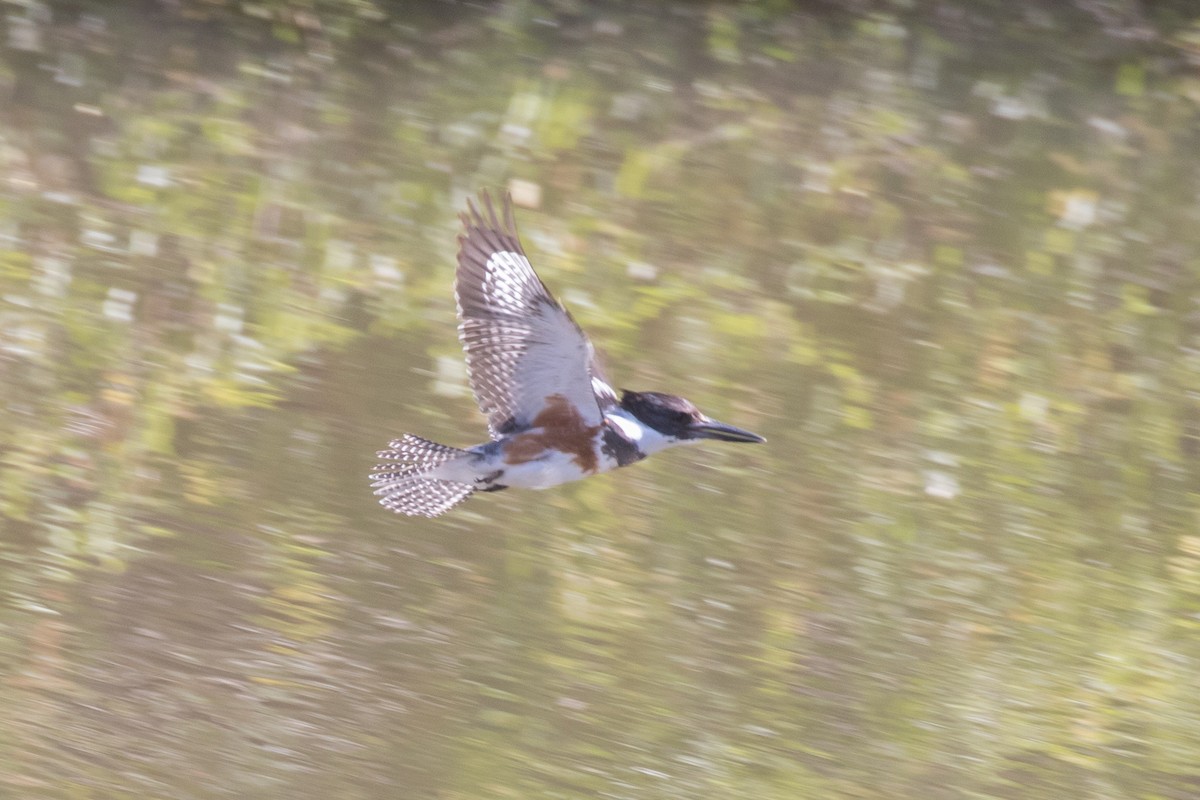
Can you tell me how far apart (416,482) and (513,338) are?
568mm

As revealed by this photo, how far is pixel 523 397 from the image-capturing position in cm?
462

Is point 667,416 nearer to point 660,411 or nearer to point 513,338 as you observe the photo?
point 660,411

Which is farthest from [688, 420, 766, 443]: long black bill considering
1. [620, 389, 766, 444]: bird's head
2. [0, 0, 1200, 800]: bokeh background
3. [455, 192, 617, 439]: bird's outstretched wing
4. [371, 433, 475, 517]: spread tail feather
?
[0, 0, 1200, 800]: bokeh background

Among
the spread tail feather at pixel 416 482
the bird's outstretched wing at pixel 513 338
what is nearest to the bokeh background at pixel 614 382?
the spread tail feather at pixel 416 482

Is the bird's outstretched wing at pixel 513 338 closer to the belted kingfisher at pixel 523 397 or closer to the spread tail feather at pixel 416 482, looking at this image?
the belted kingfisher at pixel 523 397

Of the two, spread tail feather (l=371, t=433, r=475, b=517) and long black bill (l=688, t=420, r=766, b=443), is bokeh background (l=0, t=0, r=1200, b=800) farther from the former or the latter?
long black bill (l=688, t=420, r=766, b=443)

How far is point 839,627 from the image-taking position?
5.76m

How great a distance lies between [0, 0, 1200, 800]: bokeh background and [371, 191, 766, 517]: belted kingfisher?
76 cm

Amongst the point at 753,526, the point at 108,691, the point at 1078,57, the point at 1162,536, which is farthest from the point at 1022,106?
the point at 108,691

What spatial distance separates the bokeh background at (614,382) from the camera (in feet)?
16.9

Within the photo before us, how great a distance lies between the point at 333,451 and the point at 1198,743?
2662mm

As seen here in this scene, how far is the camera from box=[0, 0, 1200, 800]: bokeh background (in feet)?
16.9

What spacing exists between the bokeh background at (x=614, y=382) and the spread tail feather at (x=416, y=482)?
0.53m

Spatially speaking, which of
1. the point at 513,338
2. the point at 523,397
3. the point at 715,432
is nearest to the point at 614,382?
the point at 715,432
